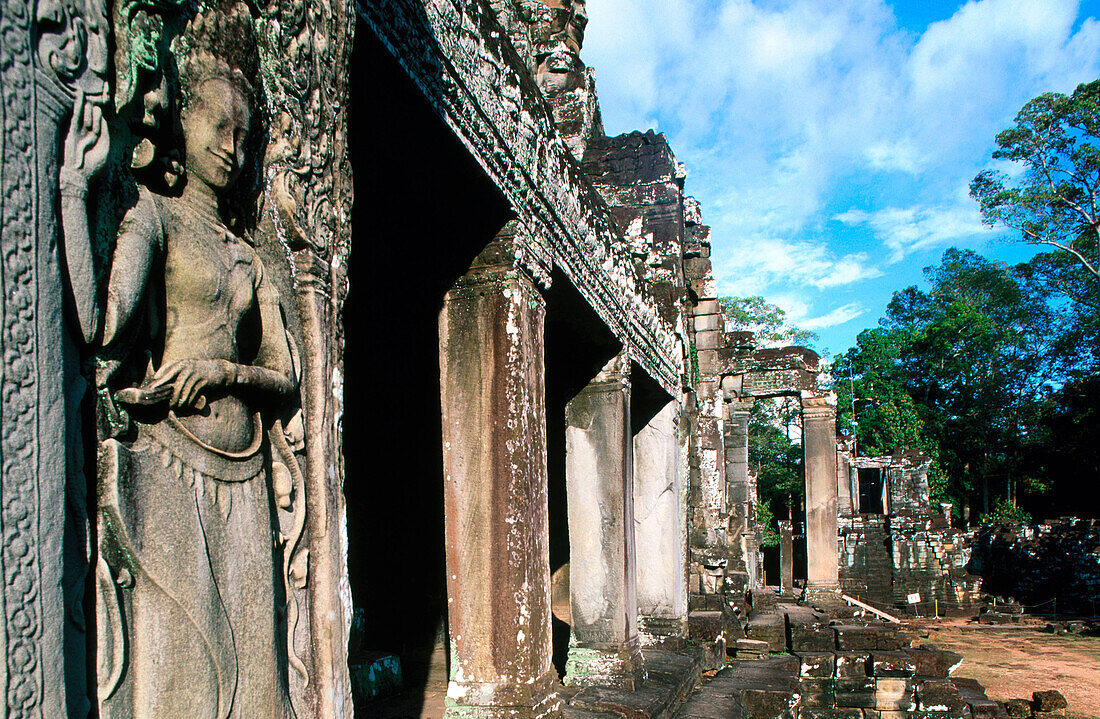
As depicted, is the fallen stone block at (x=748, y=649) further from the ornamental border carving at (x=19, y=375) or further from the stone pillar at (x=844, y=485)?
the stone pillar at (x=844, y=485)

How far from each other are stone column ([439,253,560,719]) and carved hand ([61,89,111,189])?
2.48 metres

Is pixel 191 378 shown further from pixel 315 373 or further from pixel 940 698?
pixel 940 698

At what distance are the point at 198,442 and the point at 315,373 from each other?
459 millimetres

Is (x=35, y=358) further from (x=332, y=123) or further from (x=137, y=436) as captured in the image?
(x=332, y=123)

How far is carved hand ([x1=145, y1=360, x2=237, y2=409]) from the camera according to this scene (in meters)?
1.53

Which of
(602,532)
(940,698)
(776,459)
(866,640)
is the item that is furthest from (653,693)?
(776,459)

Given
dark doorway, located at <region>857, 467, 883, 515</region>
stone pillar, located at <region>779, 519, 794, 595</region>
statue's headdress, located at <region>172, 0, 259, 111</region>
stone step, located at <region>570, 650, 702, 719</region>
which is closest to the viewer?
statue's headdress, located at <region>172, 0, 259, 111</region>

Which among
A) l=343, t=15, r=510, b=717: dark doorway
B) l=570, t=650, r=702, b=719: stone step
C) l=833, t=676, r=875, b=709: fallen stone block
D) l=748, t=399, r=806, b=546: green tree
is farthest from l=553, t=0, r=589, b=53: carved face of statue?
l=748, t=399, r=806, b=546: green tree

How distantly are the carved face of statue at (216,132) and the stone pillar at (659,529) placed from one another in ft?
21.7

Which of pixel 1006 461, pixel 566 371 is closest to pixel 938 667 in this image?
pixel 566 371

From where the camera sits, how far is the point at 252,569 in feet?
5.60

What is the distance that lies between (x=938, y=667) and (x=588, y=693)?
5621 mm

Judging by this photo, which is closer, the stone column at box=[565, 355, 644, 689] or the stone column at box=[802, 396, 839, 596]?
the stone column at box=[565, 355, 644, 689]

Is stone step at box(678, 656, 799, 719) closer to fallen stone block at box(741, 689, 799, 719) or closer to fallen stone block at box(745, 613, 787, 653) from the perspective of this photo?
fallen stone block at box(741, 689, 799, 719)
